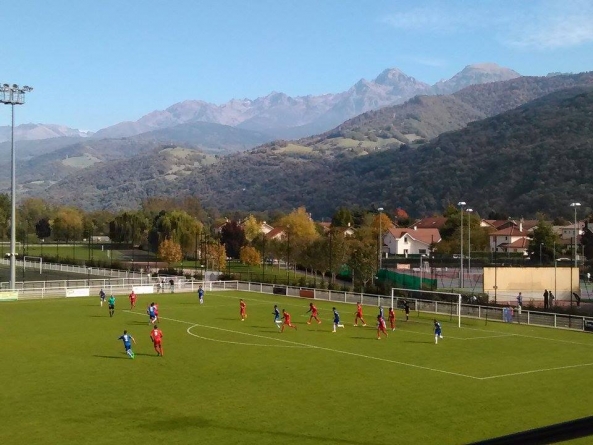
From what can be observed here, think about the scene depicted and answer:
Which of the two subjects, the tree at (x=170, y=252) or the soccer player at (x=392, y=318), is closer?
the soccer player at (x=392, y=318)

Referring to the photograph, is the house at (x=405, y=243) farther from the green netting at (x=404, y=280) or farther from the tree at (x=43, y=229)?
the tree at (x=43, y=229)

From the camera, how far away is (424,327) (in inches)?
1703

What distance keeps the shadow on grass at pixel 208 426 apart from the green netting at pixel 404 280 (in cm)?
4293

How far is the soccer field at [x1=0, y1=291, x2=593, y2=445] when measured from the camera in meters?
19.4

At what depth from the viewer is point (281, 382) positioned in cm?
2614

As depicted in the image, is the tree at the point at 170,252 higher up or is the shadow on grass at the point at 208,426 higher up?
the tree at the point at 170,252

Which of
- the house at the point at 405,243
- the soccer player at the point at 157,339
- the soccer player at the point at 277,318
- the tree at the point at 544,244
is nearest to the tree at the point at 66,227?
the house at the point at 405,243

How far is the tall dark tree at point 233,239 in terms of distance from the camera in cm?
11200

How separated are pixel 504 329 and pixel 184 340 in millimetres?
19240

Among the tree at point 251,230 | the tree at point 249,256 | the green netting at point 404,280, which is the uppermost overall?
the tree at point 251,230

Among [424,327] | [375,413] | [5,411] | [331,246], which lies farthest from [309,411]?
[331,246]

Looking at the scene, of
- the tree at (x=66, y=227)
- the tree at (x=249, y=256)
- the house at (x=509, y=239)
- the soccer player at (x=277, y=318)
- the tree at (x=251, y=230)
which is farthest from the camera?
the tree at (x=66, y=227)

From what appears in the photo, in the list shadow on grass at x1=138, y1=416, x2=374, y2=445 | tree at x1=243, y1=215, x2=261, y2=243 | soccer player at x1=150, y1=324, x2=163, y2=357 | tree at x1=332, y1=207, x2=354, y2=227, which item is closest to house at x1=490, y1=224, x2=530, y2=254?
tree at x1=332, y1=207, x2=354, y2=227

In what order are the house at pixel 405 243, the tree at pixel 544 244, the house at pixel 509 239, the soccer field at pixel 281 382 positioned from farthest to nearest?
the house at pixel 405 243 → the house at pixel 509 239 → the tree at pixel 544 244 → the soccer field at pixel 281 382
